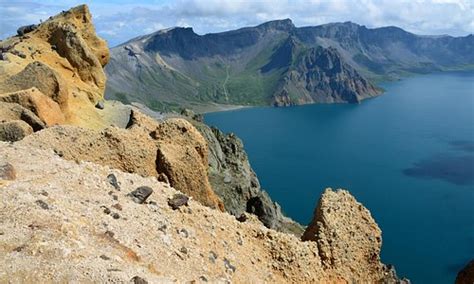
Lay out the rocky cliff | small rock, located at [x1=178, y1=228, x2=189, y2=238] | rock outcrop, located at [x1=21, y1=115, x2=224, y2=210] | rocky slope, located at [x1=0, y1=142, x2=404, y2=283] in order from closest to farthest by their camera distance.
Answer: rocky slope, located at [x1=0, y1=142, x2=404, y2=283], the rocky cliff, small rock, located at [x1=178, y1=228, x2=189, y2=238], rock outcrop, located at [x1=21, y1=115, x2=224, y2=210]

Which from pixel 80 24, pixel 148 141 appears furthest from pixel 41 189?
pixel 80 24

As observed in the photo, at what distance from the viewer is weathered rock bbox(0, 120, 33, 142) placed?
29.3 metres

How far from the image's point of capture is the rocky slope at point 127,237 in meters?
13.9

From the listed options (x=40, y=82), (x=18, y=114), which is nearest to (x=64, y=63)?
(x=40, y=82)

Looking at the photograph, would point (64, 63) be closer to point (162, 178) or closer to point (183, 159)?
point (183, 159)

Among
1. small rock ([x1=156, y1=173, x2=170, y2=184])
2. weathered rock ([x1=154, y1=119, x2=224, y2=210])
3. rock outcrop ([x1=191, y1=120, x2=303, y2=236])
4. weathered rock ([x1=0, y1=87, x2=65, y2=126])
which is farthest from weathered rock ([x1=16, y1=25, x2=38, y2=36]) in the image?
small rock ([x1=156, y1=173, x2=170, y2=184])

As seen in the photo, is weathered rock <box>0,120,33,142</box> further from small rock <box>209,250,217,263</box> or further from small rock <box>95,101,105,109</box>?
small rock <box>95,101,105,109</box>

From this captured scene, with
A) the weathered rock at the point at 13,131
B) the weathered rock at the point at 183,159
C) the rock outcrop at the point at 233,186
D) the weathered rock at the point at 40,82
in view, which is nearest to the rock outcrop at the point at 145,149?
the weathered rock at the point at 183,159

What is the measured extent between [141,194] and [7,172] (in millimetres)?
5459

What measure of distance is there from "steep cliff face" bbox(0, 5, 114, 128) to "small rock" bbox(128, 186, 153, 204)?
23.6m

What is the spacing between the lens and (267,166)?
195625 millimetres

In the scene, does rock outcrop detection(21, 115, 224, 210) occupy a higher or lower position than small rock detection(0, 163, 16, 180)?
lower

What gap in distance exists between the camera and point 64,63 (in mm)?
60594

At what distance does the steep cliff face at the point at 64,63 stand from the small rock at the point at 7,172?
23370 mm
